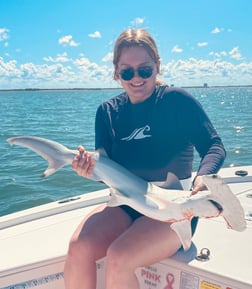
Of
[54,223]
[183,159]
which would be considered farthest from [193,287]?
[54,223]

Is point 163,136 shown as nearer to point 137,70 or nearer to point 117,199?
point 137,70

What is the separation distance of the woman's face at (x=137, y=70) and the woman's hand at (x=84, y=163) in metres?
0.71

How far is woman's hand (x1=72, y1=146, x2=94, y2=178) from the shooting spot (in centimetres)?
237

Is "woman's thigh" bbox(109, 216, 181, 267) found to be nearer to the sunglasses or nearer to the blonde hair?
the sunglasses

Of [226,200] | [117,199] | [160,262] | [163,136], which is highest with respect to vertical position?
[163,136]

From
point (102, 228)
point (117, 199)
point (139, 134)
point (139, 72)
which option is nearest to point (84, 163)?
point (117, 199)

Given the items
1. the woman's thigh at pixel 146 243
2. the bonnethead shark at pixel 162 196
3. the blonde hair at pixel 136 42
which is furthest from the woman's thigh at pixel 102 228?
the blonde hair at pixel 136 42

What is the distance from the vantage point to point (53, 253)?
8.67 feet

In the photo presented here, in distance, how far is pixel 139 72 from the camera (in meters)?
2.75

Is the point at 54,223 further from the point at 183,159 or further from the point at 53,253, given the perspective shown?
the point at 183,159

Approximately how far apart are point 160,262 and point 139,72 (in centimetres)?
128

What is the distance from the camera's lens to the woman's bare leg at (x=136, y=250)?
7.36ft

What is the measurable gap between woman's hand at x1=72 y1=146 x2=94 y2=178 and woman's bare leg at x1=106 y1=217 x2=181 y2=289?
0.44 m

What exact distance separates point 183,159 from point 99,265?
3.06ft
